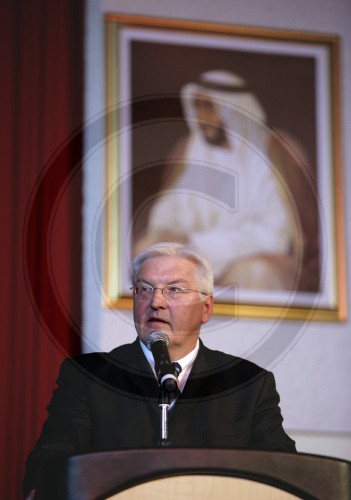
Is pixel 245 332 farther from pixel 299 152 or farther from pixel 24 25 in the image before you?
pixel 24 25

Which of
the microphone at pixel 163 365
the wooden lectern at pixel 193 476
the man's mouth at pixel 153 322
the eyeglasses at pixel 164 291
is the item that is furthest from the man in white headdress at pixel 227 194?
the wooden lectern at pixel 193 476

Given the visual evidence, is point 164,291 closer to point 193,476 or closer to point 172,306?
point 172,306

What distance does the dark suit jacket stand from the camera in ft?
9.57

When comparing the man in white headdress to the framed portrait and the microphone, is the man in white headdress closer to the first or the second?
the framed portrait

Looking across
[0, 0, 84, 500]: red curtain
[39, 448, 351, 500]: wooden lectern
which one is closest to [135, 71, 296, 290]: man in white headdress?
[0, 0, 84, 500]: red curtain

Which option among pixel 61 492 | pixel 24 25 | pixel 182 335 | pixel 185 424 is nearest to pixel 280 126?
pixel 24 25

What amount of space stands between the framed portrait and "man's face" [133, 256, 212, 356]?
4.12 ft

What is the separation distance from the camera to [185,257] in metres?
3.18

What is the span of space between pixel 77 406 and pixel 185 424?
1.16 feet

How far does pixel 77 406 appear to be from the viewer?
2984 millimetres

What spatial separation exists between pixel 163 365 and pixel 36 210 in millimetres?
2285

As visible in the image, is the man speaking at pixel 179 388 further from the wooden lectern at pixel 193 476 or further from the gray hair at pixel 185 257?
the wooden lectern at pixel 193 476

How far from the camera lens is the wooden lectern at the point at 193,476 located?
200 cm

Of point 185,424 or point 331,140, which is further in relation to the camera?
point 331,140
